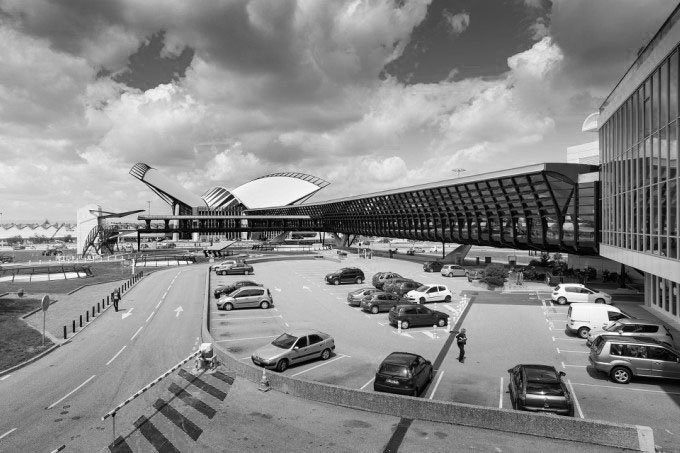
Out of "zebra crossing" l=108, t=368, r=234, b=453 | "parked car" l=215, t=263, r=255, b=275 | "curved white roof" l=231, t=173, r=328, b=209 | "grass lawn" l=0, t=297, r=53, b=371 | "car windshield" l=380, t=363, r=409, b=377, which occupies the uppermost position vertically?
"curved white roof" l=231, t=173, r=328, b=209

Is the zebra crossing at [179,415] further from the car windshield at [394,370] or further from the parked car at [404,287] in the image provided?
the parked car at [404,287]

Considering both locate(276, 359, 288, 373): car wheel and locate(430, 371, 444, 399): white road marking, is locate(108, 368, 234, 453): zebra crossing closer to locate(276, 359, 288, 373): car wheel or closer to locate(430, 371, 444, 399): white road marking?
locate(276, 359, 288, 373): car wheel

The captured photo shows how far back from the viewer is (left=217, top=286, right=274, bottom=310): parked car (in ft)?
87.9

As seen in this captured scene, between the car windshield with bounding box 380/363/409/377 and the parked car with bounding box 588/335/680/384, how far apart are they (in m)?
7.04

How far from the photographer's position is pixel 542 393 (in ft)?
36.6

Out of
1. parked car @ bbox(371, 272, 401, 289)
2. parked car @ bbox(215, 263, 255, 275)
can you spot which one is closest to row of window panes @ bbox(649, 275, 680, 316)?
parked car @ bbox(371, 272, 401, 289)

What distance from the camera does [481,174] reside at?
41594mm

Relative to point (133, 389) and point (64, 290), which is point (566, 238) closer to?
point (133, 389)

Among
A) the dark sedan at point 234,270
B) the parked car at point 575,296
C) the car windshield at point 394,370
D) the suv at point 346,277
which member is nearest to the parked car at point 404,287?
the suv at point 346,277

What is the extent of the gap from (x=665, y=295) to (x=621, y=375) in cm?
979

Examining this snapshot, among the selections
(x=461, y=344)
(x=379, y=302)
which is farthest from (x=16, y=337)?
(x=461, y=344)

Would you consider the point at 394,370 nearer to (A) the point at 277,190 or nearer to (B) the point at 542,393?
(B) the point at 542,393

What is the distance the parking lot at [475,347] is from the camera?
12484 mm

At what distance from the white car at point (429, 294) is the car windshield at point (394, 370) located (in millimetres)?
15862
